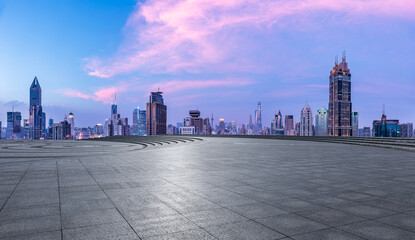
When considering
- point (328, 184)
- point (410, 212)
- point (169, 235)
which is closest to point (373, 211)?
point (410, 212)

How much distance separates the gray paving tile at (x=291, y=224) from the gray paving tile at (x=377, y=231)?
51cm

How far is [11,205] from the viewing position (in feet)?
20.9

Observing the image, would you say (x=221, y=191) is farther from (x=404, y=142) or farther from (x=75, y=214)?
(x=404, y=142)

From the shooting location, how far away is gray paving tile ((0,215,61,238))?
475cm

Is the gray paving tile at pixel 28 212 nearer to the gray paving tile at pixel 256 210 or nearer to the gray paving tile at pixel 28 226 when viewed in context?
the gray paving tile at pixel 28 226

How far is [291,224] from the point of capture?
516 cm

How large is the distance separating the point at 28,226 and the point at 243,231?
3983 millimetres

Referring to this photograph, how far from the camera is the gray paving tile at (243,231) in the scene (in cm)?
458

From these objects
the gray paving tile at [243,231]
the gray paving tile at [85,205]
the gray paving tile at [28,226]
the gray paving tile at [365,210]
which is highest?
the gray paving tile at [243,231]

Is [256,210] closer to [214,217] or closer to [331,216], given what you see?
[214,217]

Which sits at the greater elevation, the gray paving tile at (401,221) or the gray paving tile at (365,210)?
the gray paving tile at (401,221)

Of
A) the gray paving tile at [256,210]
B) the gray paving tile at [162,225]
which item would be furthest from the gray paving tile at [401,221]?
the gray paving tile at [162,225]

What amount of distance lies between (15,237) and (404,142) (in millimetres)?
30309

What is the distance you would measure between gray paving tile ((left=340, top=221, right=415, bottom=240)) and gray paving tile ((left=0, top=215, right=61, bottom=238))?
17.7ft
